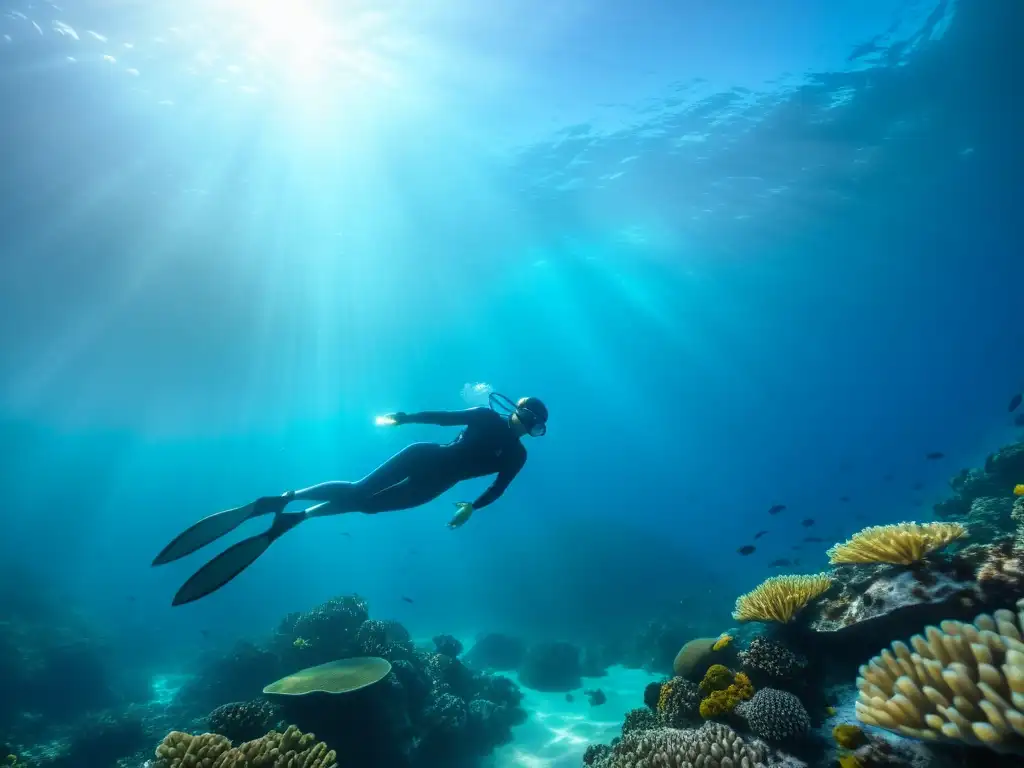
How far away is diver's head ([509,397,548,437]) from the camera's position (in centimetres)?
725

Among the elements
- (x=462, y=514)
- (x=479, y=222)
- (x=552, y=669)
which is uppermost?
(x=479, y=222)

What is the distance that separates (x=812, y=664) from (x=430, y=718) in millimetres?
8727

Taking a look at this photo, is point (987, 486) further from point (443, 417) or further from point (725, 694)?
point (443, 417)

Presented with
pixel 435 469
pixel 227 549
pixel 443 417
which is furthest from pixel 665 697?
pixel 227 549

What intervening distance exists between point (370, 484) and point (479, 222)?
23.8 m

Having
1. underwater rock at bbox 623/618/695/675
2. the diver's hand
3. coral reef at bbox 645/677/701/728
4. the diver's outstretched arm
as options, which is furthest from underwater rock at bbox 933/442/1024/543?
the diver's hand

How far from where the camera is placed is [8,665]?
19.8m

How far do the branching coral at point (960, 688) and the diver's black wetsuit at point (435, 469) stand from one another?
15.6ft

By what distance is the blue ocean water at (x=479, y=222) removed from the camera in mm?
17500

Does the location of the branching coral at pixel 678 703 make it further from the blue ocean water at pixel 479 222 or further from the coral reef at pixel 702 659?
the blue ocean water at pixel 479 222

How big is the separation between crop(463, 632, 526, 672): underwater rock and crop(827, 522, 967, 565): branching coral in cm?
2172

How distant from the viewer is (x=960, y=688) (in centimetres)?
277

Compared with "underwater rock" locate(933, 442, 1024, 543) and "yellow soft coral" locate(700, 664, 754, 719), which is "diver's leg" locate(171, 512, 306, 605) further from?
"underwater rock" locate(933, 442, 1024, 543)

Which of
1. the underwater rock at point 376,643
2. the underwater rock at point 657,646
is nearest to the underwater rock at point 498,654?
the underwater rock at point 657,646
